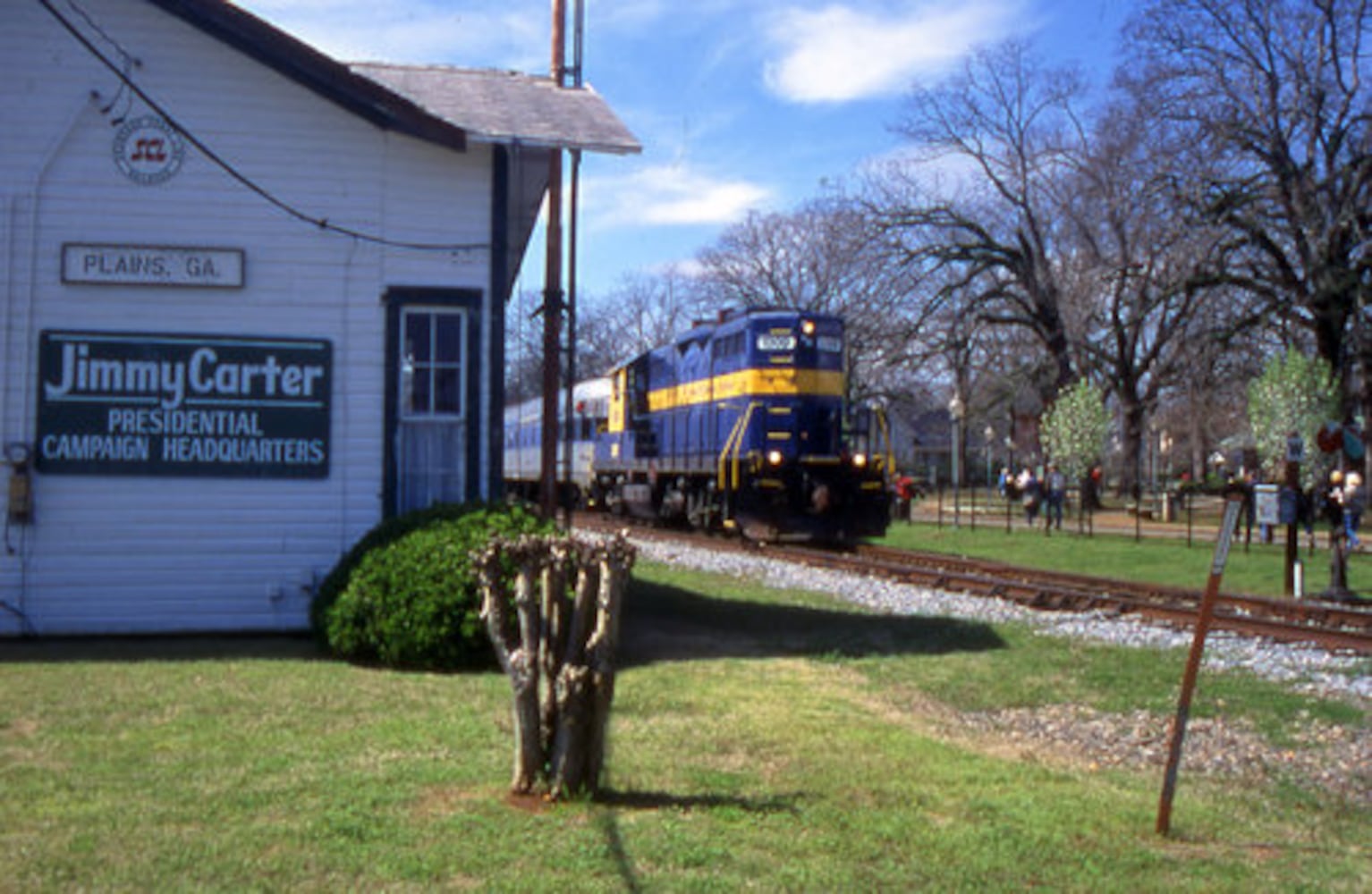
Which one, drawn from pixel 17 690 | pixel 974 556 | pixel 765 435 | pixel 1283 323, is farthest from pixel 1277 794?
pixel 1283 323

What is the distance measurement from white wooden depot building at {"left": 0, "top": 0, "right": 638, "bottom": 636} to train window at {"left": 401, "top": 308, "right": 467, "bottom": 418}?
0.02 meters

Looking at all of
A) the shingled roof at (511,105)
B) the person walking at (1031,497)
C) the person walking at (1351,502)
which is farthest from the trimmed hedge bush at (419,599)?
the person walking at (1031,497)

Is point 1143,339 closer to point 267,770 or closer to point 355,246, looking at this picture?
point 355,246

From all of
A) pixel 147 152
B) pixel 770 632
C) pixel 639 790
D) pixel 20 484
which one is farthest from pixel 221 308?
pixel 639 790

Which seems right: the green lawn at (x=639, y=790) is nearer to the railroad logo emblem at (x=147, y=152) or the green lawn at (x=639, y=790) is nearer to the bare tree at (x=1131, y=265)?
the railroad logo emblem at (x=147, y=152)

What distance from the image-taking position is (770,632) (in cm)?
1316

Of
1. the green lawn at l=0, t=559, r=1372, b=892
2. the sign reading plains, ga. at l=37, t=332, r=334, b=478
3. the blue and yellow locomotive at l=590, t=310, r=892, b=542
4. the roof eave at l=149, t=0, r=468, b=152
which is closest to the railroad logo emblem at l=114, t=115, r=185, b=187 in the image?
the roof eave at l=149, t=0, r=468, b=152

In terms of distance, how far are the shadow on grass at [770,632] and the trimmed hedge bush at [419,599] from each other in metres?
1.53

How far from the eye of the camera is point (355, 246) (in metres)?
12.1

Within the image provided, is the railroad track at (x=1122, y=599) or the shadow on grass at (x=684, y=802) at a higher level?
the railroad track at (x=1122, y=599)

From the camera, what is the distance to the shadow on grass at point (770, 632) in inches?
467

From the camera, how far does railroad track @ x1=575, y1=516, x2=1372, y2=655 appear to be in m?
13.5

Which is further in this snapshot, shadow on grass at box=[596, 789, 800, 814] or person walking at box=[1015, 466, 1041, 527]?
person walking at box=[1015, 466, 1041, 527]

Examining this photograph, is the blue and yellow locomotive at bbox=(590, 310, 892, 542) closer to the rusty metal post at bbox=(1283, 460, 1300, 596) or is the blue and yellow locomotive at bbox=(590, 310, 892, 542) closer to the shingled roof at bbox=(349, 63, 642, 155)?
the rusty metal post at bbox=(1283, 460, 1300, 596)
